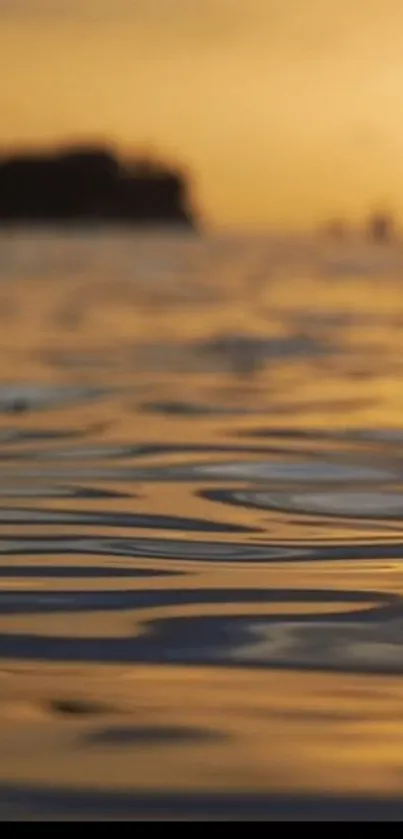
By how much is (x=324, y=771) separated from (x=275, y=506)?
7.50 feet

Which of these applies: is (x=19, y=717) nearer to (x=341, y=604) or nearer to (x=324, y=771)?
(x=324, y=771)

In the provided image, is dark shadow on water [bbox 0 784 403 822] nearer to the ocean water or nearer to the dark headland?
the ocean water

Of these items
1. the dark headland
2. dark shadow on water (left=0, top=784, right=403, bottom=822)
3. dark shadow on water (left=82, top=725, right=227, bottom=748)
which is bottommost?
dark shadow on water (left=0, top=784, right=403, bottom=822)

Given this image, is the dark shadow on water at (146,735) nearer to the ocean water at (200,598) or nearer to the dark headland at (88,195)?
the ocean water at (200,598)

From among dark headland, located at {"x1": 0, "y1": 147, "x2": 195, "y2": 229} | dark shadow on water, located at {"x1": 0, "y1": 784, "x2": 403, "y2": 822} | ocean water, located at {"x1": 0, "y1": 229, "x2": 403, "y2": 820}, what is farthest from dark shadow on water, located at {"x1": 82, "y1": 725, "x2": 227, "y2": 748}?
dark headland, located at {"x1": 0, "y1": 147, "x2": 195, "y2": 229}

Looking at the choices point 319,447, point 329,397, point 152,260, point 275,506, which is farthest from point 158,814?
point 152,260

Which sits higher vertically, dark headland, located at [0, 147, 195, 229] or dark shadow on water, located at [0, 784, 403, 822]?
dark headland, located at [0, 147, 195, 229]

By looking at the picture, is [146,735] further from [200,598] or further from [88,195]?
[88,195]

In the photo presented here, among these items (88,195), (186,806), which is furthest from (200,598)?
(88,195)

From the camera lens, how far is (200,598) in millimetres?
3283

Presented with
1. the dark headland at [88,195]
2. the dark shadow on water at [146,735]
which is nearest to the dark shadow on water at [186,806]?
the dark shadow on water at [146,735]

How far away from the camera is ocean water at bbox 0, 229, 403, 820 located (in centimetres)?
222

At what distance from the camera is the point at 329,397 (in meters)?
7.64

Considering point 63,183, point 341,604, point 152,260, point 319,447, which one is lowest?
point 341,604
